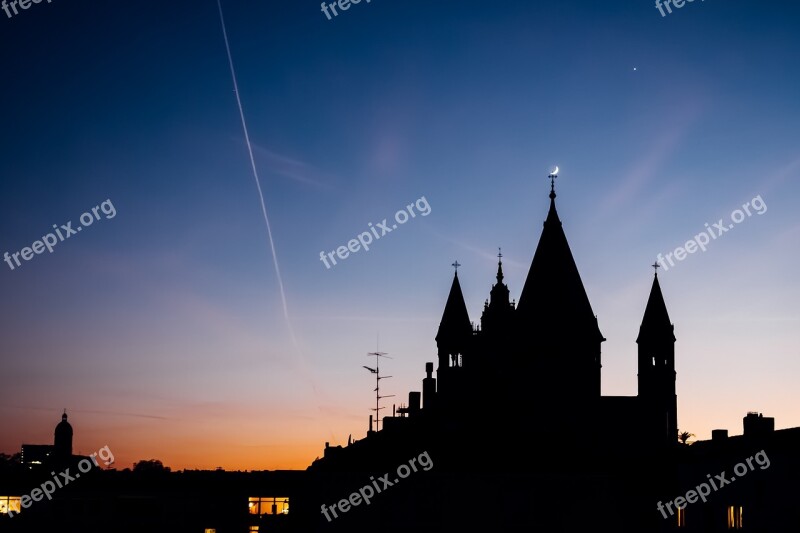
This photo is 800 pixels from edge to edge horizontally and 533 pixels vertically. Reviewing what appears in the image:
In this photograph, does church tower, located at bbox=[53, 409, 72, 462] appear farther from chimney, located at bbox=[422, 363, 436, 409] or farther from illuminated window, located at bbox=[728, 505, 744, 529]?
illuminated window, located at bbox=[728, 505, 744, 529]

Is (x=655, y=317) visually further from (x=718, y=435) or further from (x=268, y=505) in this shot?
(x=268, y=505)

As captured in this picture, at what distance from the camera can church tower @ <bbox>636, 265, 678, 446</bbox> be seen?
6969 cm

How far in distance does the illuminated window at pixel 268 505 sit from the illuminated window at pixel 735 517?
30115 millimetres

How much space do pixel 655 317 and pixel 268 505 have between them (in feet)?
104

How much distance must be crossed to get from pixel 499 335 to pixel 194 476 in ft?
91.2

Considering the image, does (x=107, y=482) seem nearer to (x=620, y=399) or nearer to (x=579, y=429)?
(x=579, y=429)

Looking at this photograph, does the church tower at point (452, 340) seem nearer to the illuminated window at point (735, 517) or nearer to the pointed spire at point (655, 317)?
the pointed spire at point (655, 317)

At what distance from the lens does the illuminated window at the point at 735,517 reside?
4228cm

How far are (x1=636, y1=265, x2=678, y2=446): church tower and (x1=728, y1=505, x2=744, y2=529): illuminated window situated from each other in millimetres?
26076

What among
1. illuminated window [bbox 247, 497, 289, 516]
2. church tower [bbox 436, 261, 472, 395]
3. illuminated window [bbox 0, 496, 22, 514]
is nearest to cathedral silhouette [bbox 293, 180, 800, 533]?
illuminated window [bbox 247, 497, 289, 516]

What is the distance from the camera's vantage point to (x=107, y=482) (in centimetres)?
5656

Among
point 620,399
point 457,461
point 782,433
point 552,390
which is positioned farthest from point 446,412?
point 782,433

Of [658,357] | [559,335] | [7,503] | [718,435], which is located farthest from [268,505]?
[658,357]

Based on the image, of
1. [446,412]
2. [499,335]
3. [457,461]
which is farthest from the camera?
[499,335]
